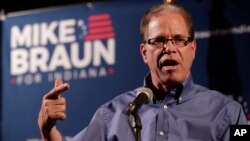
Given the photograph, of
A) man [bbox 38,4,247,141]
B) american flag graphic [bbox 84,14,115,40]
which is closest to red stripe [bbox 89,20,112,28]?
american flag graphic [bbox 84,14,115,40]

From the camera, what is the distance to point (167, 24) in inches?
70.5

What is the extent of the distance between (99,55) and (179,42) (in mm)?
798

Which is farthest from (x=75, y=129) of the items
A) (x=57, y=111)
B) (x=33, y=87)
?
(x=57, y=111)

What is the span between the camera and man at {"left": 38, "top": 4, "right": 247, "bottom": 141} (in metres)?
1.76

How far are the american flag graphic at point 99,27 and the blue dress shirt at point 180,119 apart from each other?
67cm

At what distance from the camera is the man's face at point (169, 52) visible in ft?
5.78

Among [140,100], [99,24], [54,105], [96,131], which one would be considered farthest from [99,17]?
[140,100]

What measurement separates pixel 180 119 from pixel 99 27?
0.85m

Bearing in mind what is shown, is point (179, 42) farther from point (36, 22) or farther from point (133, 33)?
point (36, 22)

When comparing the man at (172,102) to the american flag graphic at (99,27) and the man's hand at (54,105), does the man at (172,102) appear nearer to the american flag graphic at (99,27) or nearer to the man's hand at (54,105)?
the man's hand at (54,105)

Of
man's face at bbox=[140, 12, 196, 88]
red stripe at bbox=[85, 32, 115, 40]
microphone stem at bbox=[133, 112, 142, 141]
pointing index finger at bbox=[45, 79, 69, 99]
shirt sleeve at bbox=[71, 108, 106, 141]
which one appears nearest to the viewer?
microphone stem at bbox=[133, 112, 142, 141]

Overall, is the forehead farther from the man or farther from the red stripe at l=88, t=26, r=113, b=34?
the red stripe at l=88, t=26, r=113, b=34

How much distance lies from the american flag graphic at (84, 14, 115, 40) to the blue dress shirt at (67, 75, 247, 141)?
67 centimetres

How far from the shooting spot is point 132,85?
2.43 meters
